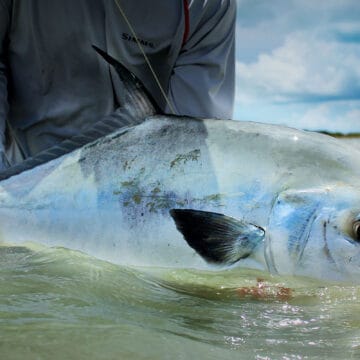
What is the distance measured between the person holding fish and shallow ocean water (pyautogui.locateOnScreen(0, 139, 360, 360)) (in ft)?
2.63

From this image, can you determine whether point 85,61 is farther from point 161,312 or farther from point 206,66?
point 161,312

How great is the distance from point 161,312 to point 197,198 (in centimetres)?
38

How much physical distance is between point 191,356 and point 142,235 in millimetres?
600

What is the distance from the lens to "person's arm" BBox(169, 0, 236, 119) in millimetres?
2637

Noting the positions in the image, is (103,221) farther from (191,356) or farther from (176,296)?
(191,356)

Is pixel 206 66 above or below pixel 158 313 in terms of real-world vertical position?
above

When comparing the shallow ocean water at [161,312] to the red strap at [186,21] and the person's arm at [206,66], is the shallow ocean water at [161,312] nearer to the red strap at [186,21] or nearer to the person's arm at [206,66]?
the person's arm at [206,66]

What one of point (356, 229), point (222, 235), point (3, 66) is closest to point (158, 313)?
point (222, 235)

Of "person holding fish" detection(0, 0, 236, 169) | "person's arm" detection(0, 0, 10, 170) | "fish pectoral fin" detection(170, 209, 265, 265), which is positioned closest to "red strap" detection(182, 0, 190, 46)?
"person holding fish" detection(0, 0, 236, 169)

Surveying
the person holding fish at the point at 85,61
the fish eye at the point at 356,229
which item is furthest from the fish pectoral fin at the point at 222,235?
the person holding fish at the point at 85,61

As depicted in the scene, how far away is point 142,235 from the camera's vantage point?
1.77m

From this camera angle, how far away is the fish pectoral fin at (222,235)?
1635mm

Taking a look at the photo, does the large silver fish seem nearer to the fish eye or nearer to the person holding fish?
the fish eye

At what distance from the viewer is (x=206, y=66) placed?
8.92 feet
